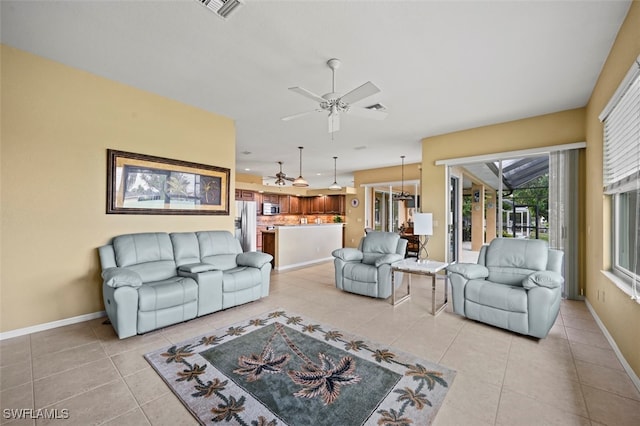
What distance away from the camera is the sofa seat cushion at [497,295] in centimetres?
284

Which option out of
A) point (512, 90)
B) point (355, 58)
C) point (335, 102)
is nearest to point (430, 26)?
point (355, 58)

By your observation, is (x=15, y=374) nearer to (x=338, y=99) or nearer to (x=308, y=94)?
(x=308, y=94)

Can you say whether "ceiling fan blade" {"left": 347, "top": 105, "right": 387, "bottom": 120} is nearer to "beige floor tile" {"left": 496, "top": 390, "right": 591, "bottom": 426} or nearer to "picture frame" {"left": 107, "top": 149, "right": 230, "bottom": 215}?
"picture frame" {"left": 107, "top": 149, "right": 230, "bottom": 215}

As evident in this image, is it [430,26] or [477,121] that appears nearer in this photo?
[430,26]

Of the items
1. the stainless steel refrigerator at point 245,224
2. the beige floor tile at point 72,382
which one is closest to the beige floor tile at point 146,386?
the beige floor tile at point 72,382

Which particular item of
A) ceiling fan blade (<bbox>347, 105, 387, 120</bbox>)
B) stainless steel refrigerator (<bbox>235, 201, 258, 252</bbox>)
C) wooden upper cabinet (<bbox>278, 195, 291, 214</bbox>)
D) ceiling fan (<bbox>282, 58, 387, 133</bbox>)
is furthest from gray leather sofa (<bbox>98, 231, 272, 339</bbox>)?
wooden upper cabinet (<bbox>278, 195, 291, 214</bbox>)

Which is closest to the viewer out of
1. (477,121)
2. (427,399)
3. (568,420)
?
(568,420)

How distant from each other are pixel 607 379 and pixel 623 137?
2.12 m

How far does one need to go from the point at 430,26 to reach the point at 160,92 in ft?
11.4

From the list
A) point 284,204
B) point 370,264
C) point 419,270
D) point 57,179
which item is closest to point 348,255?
point 370,264

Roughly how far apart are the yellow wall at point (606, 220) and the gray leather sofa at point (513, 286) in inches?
17.2

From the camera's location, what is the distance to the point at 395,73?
3.18 m

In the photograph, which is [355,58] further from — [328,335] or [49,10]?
[328,335]

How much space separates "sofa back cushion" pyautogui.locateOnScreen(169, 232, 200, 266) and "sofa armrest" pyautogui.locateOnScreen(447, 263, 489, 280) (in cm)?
342
